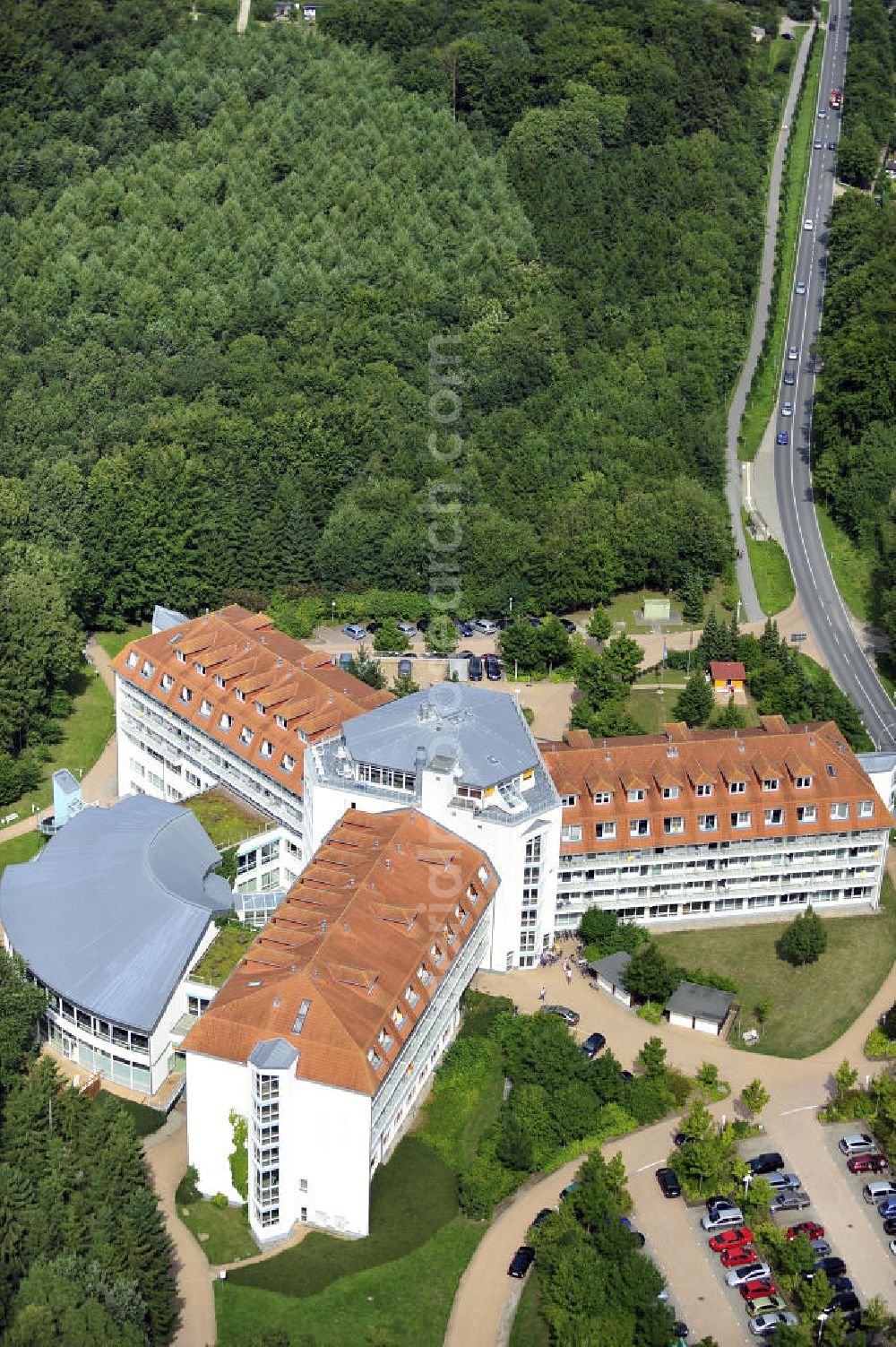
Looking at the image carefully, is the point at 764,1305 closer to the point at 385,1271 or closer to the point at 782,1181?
the point at 782,1181

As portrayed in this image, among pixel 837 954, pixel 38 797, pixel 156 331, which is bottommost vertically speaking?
pixel 38 797

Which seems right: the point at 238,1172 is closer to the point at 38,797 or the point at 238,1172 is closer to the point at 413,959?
the point at 413,959

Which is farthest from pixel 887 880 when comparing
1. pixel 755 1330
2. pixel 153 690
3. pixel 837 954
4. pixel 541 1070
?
pixel 153 690

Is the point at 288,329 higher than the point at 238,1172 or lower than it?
higher

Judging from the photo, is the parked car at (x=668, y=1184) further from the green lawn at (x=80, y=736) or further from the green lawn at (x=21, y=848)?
the green lawn at (x=80, y=736)

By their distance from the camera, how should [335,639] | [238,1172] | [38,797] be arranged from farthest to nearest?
1. [335,639]
2. [38,797]
3. [238,1172]

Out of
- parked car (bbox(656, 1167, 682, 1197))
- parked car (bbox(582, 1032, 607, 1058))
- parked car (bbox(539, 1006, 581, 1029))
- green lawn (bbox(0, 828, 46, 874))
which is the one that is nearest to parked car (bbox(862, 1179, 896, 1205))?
parked car (bbox(656, 1167, 682, 1197))

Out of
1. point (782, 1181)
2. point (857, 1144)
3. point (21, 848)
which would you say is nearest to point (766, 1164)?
point (782, 1181)
